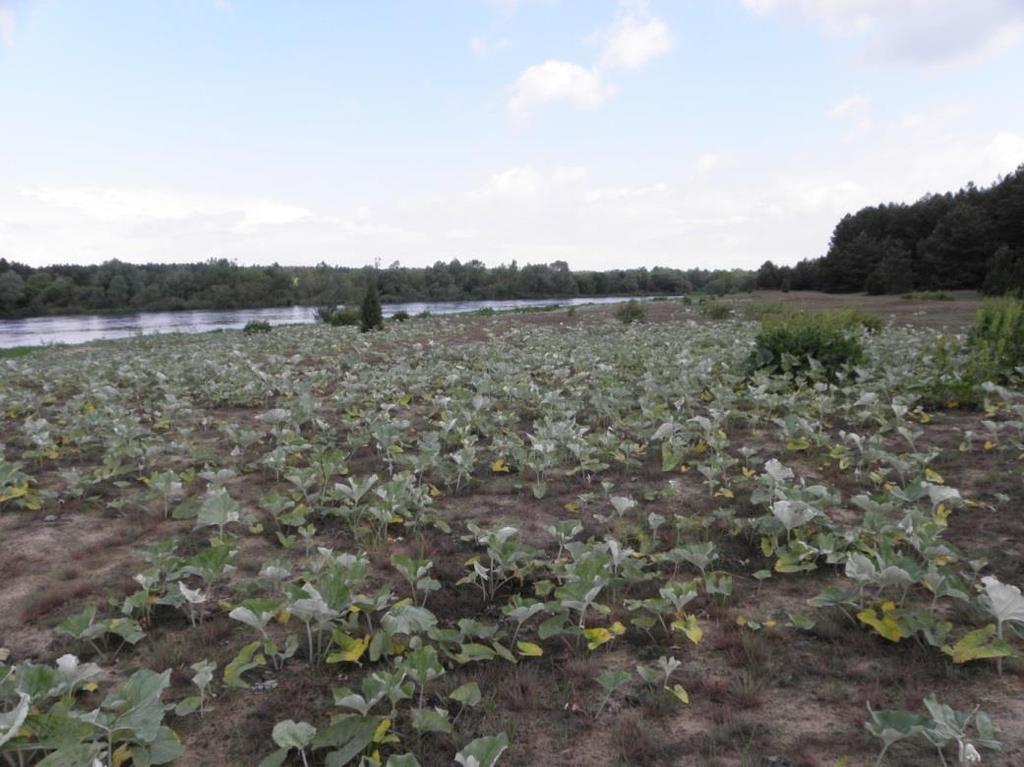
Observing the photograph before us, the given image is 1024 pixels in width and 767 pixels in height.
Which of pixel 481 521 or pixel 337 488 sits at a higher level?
pixel 337 488

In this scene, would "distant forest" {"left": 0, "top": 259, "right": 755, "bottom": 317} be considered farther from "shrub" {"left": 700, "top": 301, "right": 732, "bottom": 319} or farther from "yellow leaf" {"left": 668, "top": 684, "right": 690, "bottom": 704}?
"yellow leaf" {"left": 668, "top": 684, "right": 690, "bottom": 704}

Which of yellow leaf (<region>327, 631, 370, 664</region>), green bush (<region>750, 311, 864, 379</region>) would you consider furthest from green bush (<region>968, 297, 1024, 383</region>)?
yellow leaf (<region>327, 631, 370, 664</region>)

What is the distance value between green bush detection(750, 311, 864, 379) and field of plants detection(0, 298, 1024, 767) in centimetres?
142

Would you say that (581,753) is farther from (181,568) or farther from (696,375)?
(696,375)

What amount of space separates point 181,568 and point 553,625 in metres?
1.71

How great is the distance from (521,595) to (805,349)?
565 centimetres

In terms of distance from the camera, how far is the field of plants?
1.81 metres

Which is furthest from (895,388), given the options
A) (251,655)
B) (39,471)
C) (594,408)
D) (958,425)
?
(39,471)

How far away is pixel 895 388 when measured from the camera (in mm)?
6316

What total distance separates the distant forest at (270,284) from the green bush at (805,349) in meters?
39.4

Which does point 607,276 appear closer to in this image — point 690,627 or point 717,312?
point 717,312

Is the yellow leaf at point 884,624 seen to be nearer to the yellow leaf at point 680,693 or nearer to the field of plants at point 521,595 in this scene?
the field of plants at point 521,595

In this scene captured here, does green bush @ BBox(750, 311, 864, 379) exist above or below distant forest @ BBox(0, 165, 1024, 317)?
below

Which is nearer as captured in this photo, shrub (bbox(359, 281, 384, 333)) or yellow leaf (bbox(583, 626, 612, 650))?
yellow leaf (bbox(583, 626, 612, 650))
